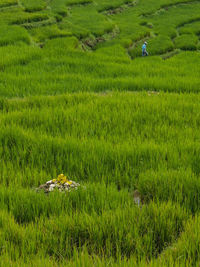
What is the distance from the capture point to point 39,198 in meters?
1.94

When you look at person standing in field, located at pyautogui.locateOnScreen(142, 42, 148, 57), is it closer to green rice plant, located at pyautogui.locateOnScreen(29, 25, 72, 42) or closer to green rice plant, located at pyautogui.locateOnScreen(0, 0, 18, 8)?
green rice plant, located at pyautogui.locateOnScreen(29, 25, 72, 42)

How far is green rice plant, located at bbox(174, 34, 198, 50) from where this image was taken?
38.0 ft

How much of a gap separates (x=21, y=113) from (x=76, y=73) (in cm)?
309

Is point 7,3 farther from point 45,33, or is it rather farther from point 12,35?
point 12,35

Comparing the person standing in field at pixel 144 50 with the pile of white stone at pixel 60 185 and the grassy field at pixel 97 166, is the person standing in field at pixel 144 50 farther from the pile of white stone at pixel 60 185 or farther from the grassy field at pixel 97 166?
the pile of white stone at pixel 60 185

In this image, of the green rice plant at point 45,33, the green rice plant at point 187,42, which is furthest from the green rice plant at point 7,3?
the green rice plant at point 187,42

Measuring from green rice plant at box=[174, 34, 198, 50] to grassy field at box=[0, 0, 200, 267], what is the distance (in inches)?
204

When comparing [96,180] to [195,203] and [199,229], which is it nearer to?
[195,203]

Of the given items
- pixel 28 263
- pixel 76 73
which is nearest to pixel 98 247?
pixel 28 263

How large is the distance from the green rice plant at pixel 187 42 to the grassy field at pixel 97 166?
5.18 m

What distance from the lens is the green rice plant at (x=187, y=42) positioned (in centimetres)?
1158

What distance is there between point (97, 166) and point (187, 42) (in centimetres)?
1098

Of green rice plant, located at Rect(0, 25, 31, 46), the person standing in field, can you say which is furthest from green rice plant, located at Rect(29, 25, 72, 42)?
the person standing in field

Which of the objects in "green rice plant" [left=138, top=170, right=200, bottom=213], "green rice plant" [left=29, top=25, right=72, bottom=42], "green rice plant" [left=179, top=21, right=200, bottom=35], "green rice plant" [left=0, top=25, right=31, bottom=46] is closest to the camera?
"green rice plant" [left=138, top=170, right=200, bottom=213]
